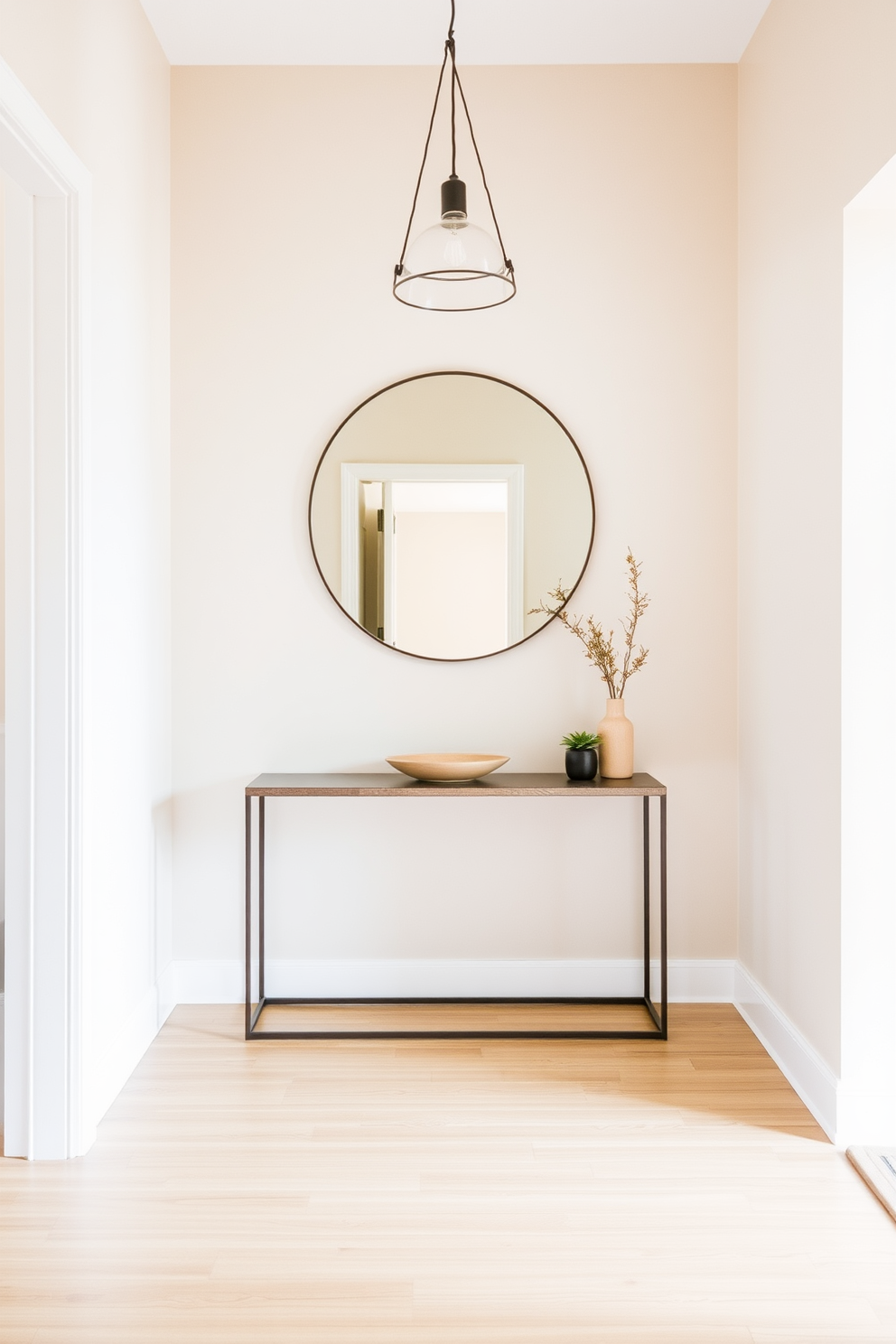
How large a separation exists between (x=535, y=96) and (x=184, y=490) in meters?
1.60

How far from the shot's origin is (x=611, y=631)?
3.00m

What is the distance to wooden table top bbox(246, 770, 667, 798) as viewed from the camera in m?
2.62

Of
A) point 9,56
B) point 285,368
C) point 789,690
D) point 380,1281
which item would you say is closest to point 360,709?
point 285,368

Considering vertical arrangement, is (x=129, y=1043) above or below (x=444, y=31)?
below

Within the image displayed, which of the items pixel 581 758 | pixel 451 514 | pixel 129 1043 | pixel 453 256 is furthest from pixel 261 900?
pixel 453 256

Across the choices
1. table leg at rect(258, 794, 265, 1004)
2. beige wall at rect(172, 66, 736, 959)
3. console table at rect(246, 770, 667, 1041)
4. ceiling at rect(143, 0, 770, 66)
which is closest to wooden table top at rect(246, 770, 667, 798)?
console table at rect(246, 770, 667, 1041)

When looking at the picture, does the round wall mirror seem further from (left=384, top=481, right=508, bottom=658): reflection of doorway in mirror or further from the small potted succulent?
the small potted succulent

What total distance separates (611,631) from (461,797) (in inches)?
28.8

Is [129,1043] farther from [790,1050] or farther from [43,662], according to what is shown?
[790,1050]

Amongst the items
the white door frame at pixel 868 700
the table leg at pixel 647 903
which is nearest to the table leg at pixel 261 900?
the table leg at pixel 647 903

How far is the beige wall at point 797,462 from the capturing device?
7.18ft

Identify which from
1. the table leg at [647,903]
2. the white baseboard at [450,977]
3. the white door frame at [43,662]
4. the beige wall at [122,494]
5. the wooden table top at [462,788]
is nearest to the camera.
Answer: the white door frame at [43,662]

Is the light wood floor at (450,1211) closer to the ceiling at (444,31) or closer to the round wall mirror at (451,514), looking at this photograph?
the round wall mirror at (451,514)

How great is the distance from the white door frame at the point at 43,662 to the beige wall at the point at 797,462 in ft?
5.54
